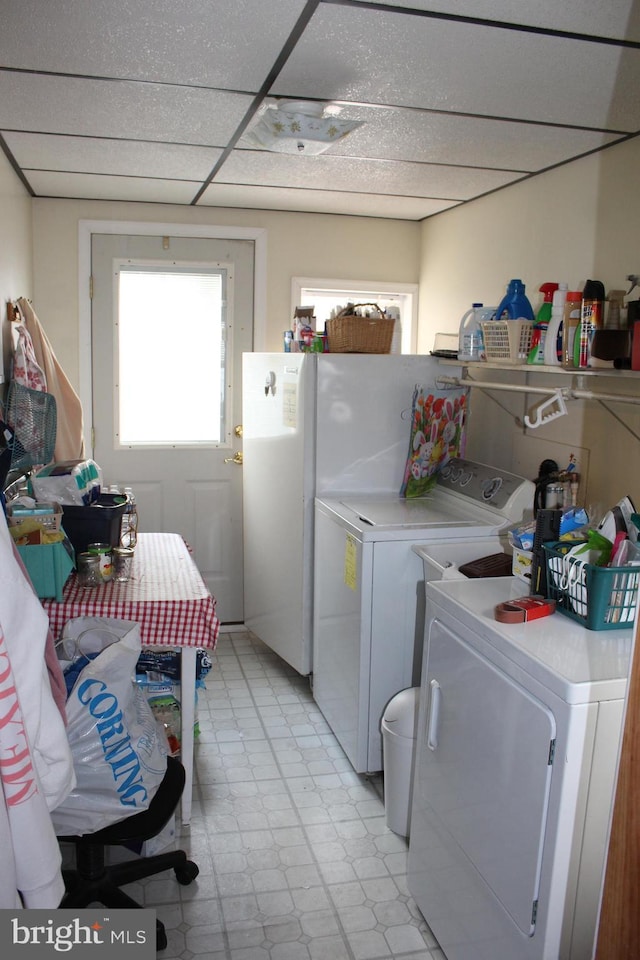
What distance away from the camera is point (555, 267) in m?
2.99

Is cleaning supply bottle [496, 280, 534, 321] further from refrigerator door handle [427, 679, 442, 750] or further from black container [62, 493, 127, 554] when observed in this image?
black container [62, 493, 127, 554]

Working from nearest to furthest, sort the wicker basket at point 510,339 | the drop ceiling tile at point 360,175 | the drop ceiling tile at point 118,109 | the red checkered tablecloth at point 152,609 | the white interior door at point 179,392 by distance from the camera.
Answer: the drop ceiling tile at point 118,109, the red checkered tablecloth at point 152,609, the wicker basket at point 510,339, the drop ceiling tile at point 360,175, the white interior door at point 179,392

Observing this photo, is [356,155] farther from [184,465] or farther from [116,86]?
[184,465]

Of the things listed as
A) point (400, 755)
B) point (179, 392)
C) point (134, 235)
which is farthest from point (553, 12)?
point (179, 392)

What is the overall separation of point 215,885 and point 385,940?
53 centimetres

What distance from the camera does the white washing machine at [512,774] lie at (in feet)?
5.06

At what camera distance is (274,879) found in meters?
2.38

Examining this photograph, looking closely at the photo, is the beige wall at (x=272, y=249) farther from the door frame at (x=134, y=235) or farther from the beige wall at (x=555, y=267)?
the beige wall at (x=555, y=267)

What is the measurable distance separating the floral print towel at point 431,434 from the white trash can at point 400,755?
3.46ft

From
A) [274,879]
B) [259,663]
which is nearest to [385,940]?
[274,879]

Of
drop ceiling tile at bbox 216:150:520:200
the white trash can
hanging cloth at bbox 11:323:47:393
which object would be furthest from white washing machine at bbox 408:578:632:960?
hanging cloth at bbox 11:323:47:393

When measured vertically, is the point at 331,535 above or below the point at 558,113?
below

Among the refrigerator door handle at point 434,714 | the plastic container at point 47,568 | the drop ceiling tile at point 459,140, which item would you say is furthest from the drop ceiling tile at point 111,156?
the refrigerator door handle at point 434,714

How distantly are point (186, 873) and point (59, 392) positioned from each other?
83.1 inches
